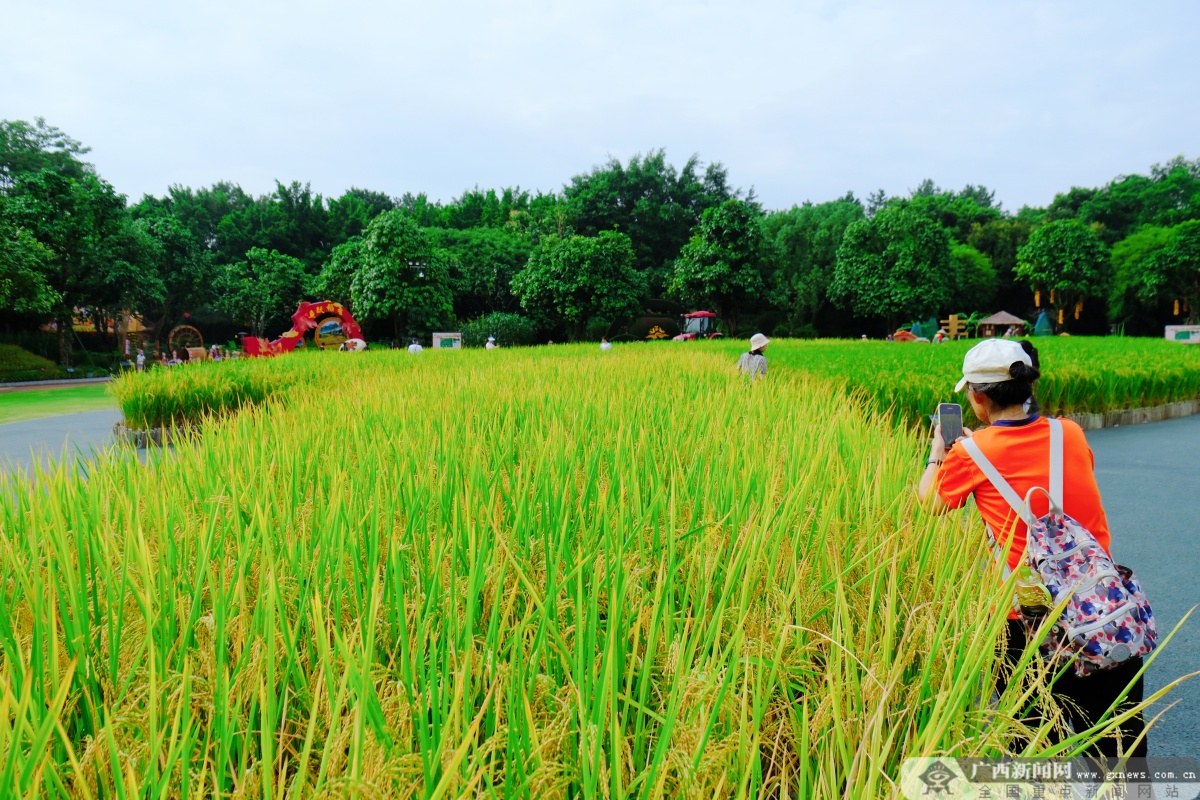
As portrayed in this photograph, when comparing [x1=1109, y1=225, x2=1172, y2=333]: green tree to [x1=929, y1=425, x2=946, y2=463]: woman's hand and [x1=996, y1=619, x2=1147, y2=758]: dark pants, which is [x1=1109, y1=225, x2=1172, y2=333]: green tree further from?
[x1=996, y1=619, x2=1147, y2=758]: dark pants


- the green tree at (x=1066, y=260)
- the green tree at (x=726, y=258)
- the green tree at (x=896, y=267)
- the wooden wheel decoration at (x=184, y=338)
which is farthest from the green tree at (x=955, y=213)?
the wooden wheel decoration at (x=184, y=338)

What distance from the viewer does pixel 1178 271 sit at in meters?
31.6

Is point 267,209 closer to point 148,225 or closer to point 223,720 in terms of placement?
point 148,225

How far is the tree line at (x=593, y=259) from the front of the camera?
25203 millimetres

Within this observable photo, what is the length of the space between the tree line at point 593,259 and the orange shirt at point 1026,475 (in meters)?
24.9

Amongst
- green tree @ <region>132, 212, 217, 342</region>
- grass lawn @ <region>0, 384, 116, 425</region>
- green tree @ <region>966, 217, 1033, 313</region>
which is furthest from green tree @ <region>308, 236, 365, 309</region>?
green tree @ <region>966, 217, 1033, 313</region>

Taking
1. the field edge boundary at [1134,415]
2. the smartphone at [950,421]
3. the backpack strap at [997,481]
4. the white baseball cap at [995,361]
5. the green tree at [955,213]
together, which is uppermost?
the green tree at [955,213]

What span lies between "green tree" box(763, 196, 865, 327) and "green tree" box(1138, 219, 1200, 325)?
1374cm

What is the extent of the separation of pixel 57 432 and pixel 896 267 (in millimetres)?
29383

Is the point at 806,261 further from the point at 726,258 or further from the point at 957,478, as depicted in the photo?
the point at 957,478

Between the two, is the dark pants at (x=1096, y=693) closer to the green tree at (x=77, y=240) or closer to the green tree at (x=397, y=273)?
the green tree at (x=397, y=273)

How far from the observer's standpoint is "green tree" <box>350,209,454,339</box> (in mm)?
25031

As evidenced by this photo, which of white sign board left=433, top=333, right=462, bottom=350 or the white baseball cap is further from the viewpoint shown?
white sign board left=433, top=333, right=462, bottom=350

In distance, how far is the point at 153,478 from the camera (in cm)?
261
